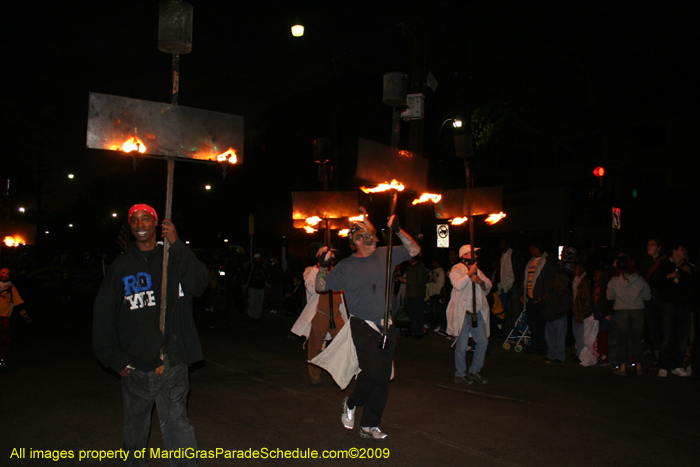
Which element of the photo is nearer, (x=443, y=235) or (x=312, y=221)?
(x=312, y=221)

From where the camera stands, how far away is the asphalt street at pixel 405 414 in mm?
4883

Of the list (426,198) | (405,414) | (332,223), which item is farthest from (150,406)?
(332,223)

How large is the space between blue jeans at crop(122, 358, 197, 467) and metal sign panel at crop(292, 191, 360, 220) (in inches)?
242

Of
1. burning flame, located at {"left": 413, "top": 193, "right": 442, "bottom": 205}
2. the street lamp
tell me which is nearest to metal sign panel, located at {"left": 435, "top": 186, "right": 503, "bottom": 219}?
burning flame, located at {"left": 413, "top": 193, "right": 442, "bottom": 205}

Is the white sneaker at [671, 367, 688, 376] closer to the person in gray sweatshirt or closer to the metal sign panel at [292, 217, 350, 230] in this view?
the person in gray sweatshirt

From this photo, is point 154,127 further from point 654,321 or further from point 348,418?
point 654,321

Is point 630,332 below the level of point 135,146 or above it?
below

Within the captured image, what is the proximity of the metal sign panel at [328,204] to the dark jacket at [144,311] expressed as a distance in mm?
5940

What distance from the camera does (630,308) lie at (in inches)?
337

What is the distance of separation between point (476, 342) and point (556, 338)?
114 inches

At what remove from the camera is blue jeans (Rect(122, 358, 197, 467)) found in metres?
3.70

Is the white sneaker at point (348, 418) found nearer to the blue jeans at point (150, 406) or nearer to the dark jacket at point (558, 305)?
the blue jeans at point (150, 406)

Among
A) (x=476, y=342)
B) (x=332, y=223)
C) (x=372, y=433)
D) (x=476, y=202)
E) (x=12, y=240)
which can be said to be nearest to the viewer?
(x=372, y=433)

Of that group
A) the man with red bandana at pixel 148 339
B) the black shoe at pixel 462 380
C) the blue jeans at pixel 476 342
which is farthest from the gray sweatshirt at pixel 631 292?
the man with red bandana at pixel 148 339
